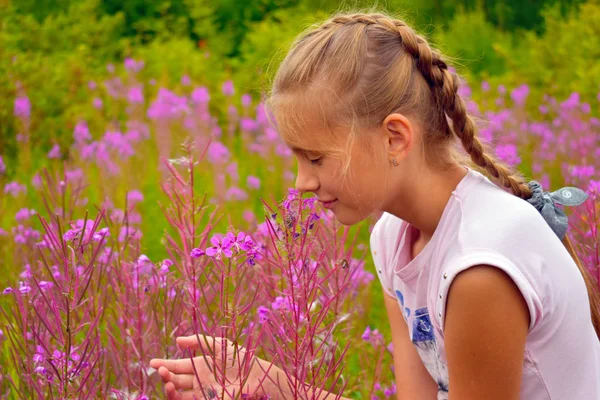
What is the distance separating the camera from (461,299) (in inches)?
62.9

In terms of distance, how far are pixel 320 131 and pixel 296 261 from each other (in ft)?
1.09

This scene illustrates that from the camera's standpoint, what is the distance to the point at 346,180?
170cm

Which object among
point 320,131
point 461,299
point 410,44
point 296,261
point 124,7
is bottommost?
point 124,7

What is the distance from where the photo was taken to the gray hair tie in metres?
1.86

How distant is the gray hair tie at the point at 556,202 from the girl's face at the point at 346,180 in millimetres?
389

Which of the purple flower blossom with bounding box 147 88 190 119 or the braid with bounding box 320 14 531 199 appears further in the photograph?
the purple flower blossom with bounding box 147 88 190 119

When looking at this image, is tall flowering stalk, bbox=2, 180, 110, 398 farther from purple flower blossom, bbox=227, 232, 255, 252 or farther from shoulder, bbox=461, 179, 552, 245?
shoulder, bbox=461, 179, 552, 245

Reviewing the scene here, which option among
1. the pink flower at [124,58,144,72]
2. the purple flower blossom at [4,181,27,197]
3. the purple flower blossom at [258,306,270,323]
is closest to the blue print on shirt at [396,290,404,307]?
the purple flower blossom at [258,306,270,323]

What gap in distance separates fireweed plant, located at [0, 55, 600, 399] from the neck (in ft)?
0.52

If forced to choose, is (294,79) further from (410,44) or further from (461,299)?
→ (461,299)

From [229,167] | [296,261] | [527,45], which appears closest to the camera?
[296,261]

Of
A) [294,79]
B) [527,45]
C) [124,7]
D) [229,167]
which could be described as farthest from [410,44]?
[124,7]

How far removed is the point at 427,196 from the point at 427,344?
0.37 meters

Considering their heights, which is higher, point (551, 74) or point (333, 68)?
point (333, 68)
